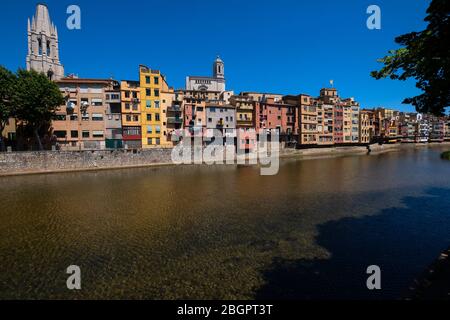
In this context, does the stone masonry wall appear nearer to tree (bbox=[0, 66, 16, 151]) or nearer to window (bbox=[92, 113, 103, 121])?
tree (bbox=[0, 66, 16, 151])

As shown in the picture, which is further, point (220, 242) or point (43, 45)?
point (43, 45)

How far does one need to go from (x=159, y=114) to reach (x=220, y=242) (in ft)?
169

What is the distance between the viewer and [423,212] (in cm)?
1769

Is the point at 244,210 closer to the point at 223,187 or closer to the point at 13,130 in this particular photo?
the point at 223,187

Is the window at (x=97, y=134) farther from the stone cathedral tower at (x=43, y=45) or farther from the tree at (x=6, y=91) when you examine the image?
the stone cathedral tower at (x=43, y=45)

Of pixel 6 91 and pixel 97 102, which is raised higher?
pixel 97 102

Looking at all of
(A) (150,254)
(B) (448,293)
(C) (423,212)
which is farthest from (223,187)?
(B) (448,293)

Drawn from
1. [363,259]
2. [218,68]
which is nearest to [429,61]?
[363,259]

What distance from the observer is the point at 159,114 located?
58500 millimetres

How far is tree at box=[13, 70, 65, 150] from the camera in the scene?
40.8 m

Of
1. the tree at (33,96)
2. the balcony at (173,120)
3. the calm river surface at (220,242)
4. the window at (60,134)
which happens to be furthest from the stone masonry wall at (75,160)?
the calm river surface at (220,242)

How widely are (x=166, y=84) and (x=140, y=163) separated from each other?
28.6 metres

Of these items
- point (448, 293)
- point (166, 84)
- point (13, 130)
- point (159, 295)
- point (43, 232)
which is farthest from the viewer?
Result: point (166, 84)

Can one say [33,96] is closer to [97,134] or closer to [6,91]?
[6,91]
